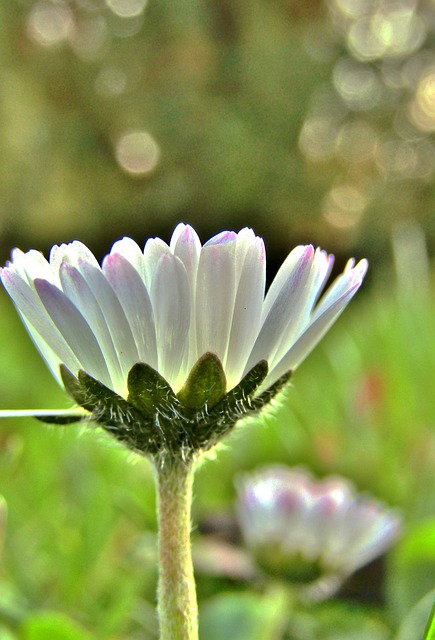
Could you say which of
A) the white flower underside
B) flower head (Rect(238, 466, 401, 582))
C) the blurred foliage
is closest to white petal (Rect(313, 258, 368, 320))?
the white flower underside

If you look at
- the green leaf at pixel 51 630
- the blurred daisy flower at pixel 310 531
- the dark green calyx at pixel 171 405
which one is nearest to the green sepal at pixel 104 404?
the dark green calyx at pixel 171 405

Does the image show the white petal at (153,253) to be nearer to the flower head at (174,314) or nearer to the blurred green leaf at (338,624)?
the flower head at (174,314)

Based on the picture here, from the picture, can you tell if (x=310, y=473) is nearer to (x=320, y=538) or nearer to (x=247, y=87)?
(x=320, y=538)

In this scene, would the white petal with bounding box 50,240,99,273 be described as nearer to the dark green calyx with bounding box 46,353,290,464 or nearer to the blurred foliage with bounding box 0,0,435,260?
the dark green calyx with bounding box 46,353,290,464

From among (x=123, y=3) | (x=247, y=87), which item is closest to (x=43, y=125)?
(x=123, y=3)

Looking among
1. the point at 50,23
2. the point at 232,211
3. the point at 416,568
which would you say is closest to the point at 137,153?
the point at 232,211

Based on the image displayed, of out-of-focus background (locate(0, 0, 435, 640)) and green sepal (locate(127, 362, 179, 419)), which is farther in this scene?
out-of-focus background (locate(0, 0, 435, 640))
